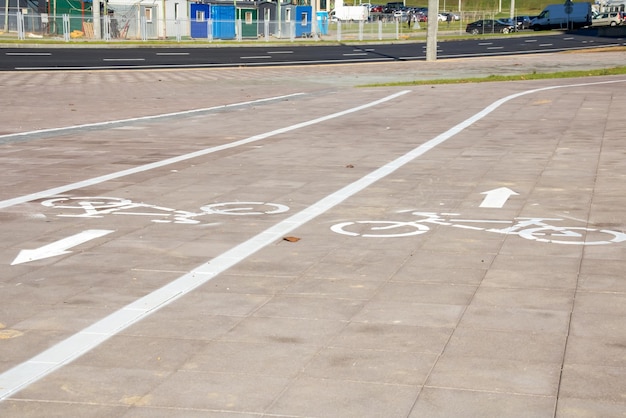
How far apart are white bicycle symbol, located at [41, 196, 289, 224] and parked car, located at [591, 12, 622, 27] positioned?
82.2 m

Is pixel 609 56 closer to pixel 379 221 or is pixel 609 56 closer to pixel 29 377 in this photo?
pixel 379 221

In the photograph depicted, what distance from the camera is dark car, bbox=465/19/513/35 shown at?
79312 mm

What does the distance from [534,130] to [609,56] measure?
26.1m

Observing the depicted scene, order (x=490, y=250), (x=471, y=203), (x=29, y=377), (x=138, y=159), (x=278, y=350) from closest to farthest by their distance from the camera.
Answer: (x=29, y=377), (x=278, y=350), (x=490, y=250), (x=471, y=203), (x=138, y=159)

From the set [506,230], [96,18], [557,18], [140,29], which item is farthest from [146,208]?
[557,18]

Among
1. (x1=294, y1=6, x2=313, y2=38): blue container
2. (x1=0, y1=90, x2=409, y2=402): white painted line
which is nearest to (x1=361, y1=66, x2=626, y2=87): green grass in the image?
(x1=0, y1=90, x2=409, y2=402): white painted line

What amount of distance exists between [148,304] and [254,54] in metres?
41.3

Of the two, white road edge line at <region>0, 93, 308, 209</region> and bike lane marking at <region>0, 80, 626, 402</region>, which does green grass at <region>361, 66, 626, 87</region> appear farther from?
bike lane marking at <region>0, 80, 626, 402</region>

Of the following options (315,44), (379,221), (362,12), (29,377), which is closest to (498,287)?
(379,221)

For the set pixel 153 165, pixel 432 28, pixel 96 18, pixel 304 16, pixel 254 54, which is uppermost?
pixel 304 16

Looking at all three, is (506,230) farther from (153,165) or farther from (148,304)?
(153,165)

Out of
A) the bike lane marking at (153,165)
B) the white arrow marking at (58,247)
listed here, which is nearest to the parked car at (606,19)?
the bike lane marking at (153,165)

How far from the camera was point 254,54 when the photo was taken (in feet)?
157

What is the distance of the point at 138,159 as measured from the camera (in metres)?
15.6
